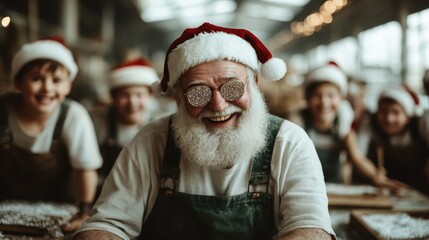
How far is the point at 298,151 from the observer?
66.9 inches

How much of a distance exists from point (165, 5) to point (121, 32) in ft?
10.0

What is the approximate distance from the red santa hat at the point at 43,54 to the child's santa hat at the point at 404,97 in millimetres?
3112

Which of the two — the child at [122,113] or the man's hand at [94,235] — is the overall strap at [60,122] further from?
the man's hand at [94,235]

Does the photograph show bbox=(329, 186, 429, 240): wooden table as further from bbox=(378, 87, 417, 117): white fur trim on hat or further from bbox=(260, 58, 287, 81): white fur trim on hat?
bbox=(378, 87, 417, 117): white fur trim on hat

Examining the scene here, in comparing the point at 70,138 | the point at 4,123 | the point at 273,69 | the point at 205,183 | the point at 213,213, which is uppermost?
the point at 273,69

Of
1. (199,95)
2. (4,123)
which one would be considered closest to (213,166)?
(199,95)

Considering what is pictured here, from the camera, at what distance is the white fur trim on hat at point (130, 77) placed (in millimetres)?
3471

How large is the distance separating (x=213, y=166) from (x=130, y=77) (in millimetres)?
2010

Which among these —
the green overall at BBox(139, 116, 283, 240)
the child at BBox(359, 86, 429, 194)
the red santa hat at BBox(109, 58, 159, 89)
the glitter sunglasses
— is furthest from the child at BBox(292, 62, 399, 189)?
the glitter sunglasses

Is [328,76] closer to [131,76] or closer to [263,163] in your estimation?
[131,76]

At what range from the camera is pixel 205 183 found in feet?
5.71

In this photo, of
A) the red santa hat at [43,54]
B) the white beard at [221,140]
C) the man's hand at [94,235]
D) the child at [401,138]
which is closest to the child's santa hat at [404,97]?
the child at [401,138]

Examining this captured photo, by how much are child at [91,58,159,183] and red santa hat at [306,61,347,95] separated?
140 cm

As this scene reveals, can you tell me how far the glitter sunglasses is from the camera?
1.69 m
